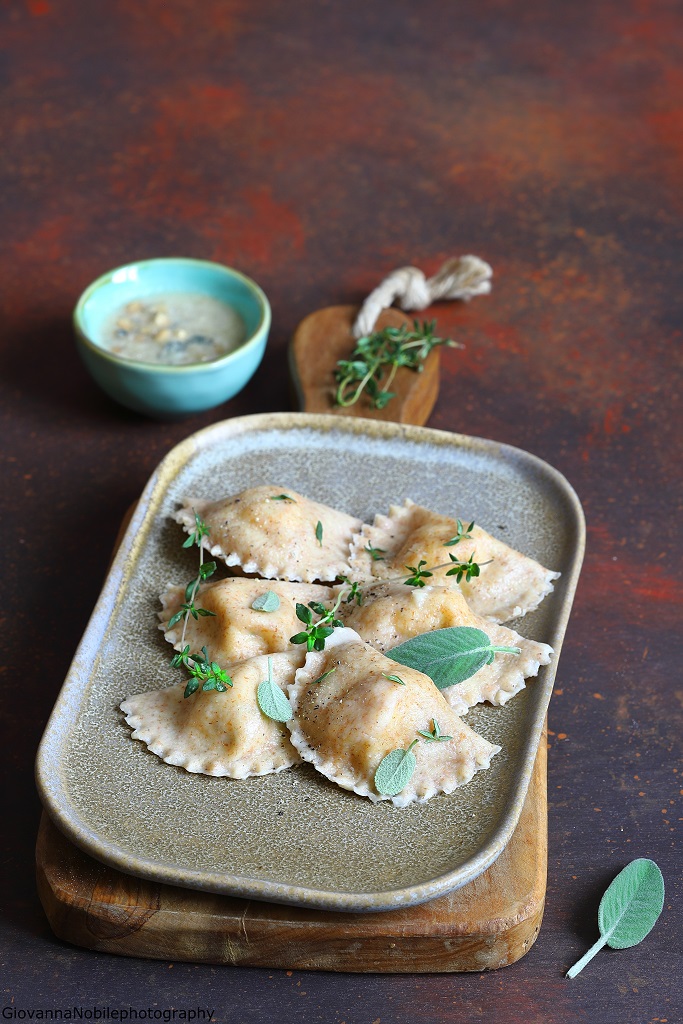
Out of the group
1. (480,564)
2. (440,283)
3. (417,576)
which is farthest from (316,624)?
(440,283)

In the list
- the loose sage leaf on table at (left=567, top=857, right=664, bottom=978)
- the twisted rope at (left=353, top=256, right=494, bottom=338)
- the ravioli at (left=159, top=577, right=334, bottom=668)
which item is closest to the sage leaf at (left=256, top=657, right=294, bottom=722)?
the ravioli at (left=159, top=577, right=334, bottom=668)

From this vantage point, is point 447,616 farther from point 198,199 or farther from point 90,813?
point 198,199

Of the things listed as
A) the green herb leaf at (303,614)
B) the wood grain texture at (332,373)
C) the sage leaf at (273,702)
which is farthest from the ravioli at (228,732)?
the wood grain texture at (332,373)

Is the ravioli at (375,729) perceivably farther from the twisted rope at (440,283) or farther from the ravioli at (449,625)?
the twisted rope at (440,283)

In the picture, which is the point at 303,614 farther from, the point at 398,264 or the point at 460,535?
the point at 398,264

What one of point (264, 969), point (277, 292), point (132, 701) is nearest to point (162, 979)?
point (264, 969)

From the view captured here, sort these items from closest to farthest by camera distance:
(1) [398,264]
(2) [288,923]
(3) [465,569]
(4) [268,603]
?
(2) [288,923] < (4) [268,603] < (3) [465,569] < (1) [398,264]

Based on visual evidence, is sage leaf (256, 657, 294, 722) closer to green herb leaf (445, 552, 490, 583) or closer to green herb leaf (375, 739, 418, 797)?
green herb leaf (375, 739, 418, 797)
